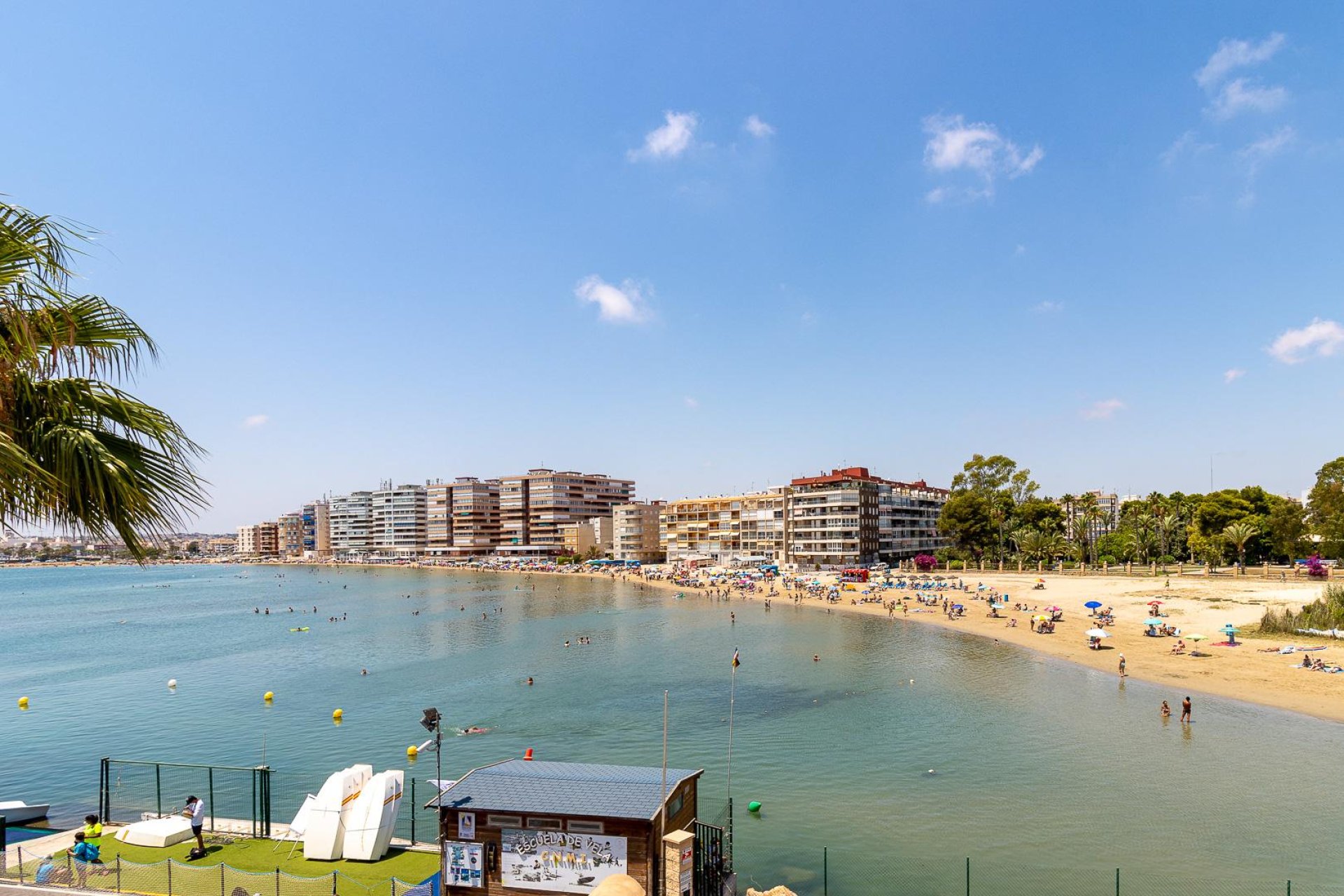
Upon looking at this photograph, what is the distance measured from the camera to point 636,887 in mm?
4520

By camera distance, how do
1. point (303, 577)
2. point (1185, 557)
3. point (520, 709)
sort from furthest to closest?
point (303, 577) < point (1185, 557) < point (520, 709)

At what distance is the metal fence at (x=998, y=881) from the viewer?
20.9m

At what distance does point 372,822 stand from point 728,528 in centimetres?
13977

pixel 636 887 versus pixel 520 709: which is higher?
pixel 636 887

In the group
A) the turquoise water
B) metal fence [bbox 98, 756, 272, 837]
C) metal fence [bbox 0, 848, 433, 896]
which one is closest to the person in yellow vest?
metal fence [bbox 98, 756, 272, 837]

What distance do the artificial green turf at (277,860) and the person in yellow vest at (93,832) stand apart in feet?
0.57

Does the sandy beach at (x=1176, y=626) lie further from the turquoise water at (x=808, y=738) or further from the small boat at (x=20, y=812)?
the small boat at (x=20, y=812)

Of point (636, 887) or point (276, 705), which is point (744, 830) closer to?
point (636, 887)

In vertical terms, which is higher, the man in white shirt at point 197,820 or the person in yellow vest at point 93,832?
the man in white shirt at point 197,820

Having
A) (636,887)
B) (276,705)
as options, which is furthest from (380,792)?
(276,705)

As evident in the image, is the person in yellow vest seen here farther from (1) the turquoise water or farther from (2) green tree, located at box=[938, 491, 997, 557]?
(2) green tree, located at box=[938, 491, 997, 557]

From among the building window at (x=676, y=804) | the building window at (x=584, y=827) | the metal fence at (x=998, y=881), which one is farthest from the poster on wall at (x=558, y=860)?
the metal fence at (x=998, y=881)

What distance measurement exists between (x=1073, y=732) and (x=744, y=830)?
754 inches

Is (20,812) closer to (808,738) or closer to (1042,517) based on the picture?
(808,738)
